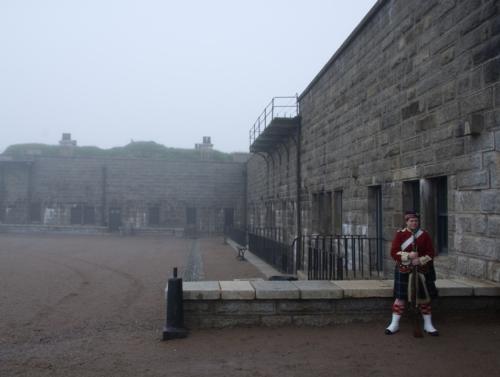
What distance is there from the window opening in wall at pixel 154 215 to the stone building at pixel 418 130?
20519 mm

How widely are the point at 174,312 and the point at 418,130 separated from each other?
4.82m

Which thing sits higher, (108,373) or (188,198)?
(188,198)

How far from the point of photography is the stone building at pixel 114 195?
3225 cm

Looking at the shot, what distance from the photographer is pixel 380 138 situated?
357 inches

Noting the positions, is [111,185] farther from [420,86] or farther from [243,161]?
[420,86]

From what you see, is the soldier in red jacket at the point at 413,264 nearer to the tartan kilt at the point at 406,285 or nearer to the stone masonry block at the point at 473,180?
the tartan kilt at the point at 406,285

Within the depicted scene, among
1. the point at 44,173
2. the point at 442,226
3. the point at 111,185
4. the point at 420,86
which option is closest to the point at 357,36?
the point at 420,86

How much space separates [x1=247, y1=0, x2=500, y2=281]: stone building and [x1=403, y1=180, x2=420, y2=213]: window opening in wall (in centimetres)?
2

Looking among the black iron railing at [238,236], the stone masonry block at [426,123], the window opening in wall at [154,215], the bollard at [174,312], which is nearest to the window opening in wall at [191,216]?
the window opening in wall at [154,215]

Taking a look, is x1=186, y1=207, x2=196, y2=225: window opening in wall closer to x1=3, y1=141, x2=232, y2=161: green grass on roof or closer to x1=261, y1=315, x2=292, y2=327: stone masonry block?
x1=3, y1=141, x2=232, y2=161: green grass on roof

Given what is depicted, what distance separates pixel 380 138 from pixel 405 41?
72.1 inches

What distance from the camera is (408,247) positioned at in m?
5.34

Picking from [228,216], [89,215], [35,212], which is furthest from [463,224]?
[35,212]

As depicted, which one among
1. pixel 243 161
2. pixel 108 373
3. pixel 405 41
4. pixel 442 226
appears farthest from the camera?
pixel 243 161
